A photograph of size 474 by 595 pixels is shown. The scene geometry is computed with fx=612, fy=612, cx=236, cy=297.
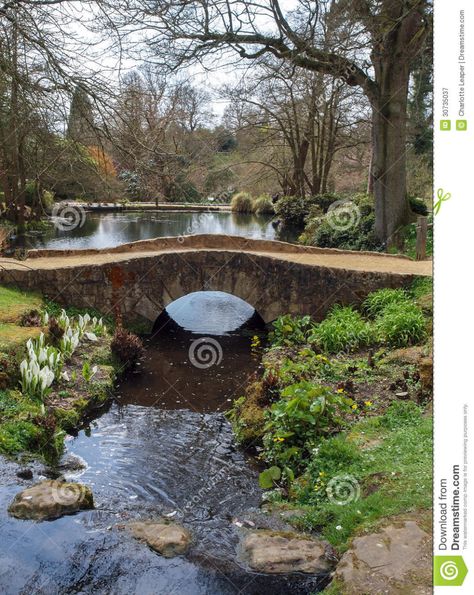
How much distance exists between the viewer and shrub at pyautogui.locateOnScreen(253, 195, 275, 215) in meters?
39.1

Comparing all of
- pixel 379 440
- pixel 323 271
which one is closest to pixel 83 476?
pixel 379 440

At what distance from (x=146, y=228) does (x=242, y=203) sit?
1149 centimetres

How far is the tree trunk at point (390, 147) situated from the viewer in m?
15.7

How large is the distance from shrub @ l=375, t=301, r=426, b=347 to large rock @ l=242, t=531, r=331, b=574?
5.20 meters

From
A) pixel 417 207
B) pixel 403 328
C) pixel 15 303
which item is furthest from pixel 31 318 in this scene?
pixel 417 207

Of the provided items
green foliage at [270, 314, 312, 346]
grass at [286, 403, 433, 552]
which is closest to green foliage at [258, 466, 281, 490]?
grass at [286, 403, 433, 552]

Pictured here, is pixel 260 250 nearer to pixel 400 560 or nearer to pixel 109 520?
pixel 109 520

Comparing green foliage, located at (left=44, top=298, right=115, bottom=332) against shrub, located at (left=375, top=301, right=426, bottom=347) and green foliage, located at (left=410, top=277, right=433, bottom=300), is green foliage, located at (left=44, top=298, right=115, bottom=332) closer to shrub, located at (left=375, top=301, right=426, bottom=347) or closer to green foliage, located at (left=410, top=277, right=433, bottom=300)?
shrub, located at (left=375, top=301, right=426, bottom=347)

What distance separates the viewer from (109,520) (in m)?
5.91

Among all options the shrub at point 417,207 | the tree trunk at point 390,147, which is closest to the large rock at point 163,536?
the tree trunk at point 390,147

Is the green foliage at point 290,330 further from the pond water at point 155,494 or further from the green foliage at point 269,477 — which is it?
the green foliage at point 269,477

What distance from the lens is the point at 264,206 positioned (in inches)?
1548

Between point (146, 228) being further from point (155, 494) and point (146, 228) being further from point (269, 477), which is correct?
point (269, 477)
